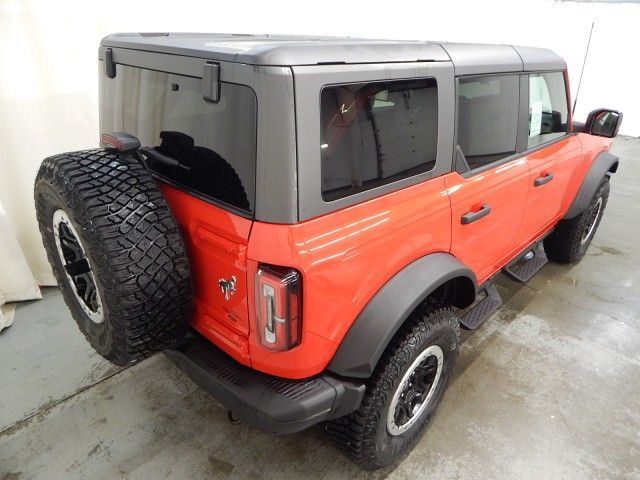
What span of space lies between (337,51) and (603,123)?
2391 millimetres

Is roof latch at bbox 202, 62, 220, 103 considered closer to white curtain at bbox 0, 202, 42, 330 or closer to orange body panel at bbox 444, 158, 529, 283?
orange body panel at bbox 444, 158, 529, 283

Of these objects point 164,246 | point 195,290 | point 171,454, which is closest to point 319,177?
point 164,246

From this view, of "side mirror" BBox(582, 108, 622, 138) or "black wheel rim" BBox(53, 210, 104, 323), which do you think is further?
"side mirror" BBox(582, 108, 622, 138)

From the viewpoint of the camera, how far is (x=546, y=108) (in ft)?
8.05

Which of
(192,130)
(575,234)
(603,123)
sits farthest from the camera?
(575,234)

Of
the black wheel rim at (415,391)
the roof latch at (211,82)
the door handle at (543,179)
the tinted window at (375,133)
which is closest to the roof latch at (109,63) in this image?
the roof latch at (211,82)

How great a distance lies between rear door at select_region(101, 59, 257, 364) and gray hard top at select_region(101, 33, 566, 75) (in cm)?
8

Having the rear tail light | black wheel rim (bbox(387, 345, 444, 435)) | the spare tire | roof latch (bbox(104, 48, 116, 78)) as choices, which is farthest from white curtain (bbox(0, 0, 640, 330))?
black wheel rim (bbox(387, 345, 444, 435))

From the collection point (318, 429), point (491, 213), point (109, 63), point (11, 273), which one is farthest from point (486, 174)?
point (11, 273)

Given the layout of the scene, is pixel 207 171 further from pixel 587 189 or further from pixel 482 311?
pixel 587 189

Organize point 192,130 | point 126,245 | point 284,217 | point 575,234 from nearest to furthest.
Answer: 1. point 284,217
2. point 126,245
3. point 192,130
4. point 575,234

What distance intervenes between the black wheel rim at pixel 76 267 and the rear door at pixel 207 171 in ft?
1.20

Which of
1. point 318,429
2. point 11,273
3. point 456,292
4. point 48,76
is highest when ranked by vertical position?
point 48,76

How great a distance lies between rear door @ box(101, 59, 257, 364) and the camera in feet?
4.02
